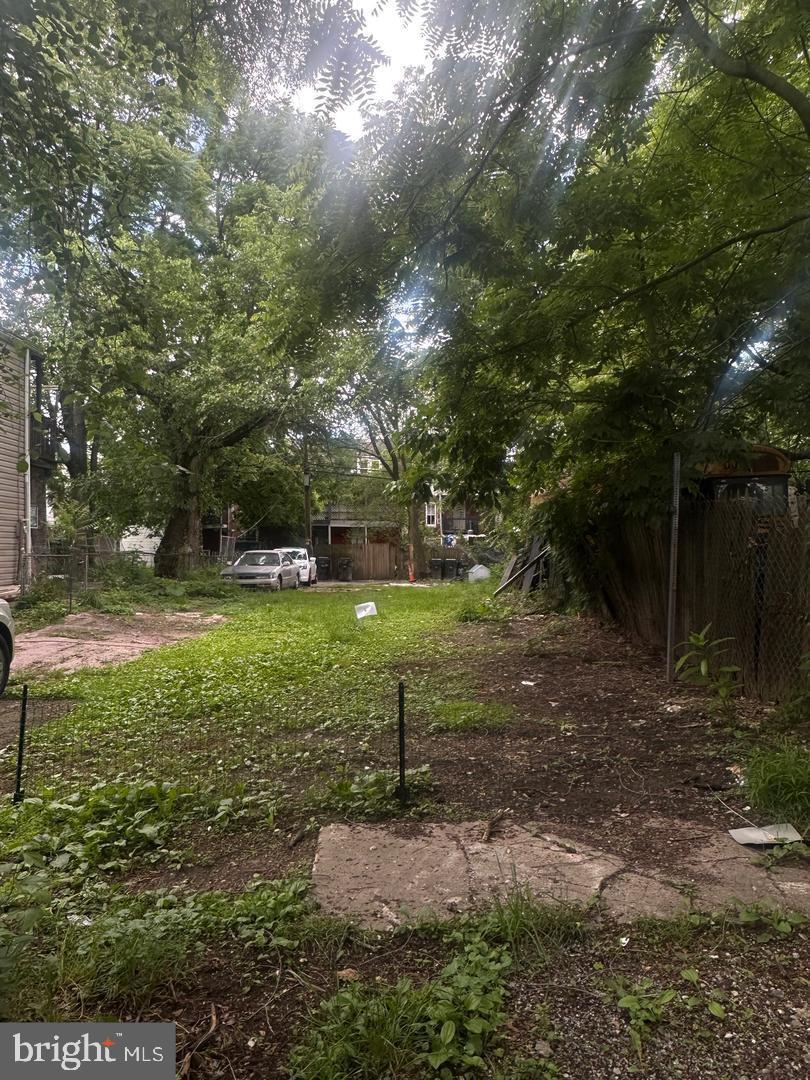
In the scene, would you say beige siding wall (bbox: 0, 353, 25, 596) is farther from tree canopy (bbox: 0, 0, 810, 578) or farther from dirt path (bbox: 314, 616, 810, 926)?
dirt path (bbox: 314, 616, 810, 926)

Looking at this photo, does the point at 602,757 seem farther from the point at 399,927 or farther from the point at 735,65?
the point at 735,65

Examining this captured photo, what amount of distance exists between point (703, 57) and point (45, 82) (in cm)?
435

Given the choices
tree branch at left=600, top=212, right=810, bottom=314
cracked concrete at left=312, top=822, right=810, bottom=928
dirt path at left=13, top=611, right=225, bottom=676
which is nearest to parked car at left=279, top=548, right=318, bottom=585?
dirt path at left=13, top=611, right=225, bottom=676

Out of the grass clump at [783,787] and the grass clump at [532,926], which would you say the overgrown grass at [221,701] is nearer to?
the grass clump at [532,926]

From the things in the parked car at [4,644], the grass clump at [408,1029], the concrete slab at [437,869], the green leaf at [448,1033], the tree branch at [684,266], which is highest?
the tree branch at [684,266]

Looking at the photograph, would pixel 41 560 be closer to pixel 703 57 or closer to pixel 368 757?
pixel 368 757

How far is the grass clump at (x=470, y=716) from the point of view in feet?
19.1

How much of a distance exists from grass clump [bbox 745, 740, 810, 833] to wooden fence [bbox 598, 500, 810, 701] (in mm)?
1649

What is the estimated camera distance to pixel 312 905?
2998 mm

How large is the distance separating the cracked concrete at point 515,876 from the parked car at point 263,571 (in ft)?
66.0

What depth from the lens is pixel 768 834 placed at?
3584 mm

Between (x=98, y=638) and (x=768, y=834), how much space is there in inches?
423

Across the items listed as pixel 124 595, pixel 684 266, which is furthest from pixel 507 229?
pixel 124 595

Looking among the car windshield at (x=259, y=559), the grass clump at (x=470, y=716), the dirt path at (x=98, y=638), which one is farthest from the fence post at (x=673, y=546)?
the car windshield at (x=259, y=559)
